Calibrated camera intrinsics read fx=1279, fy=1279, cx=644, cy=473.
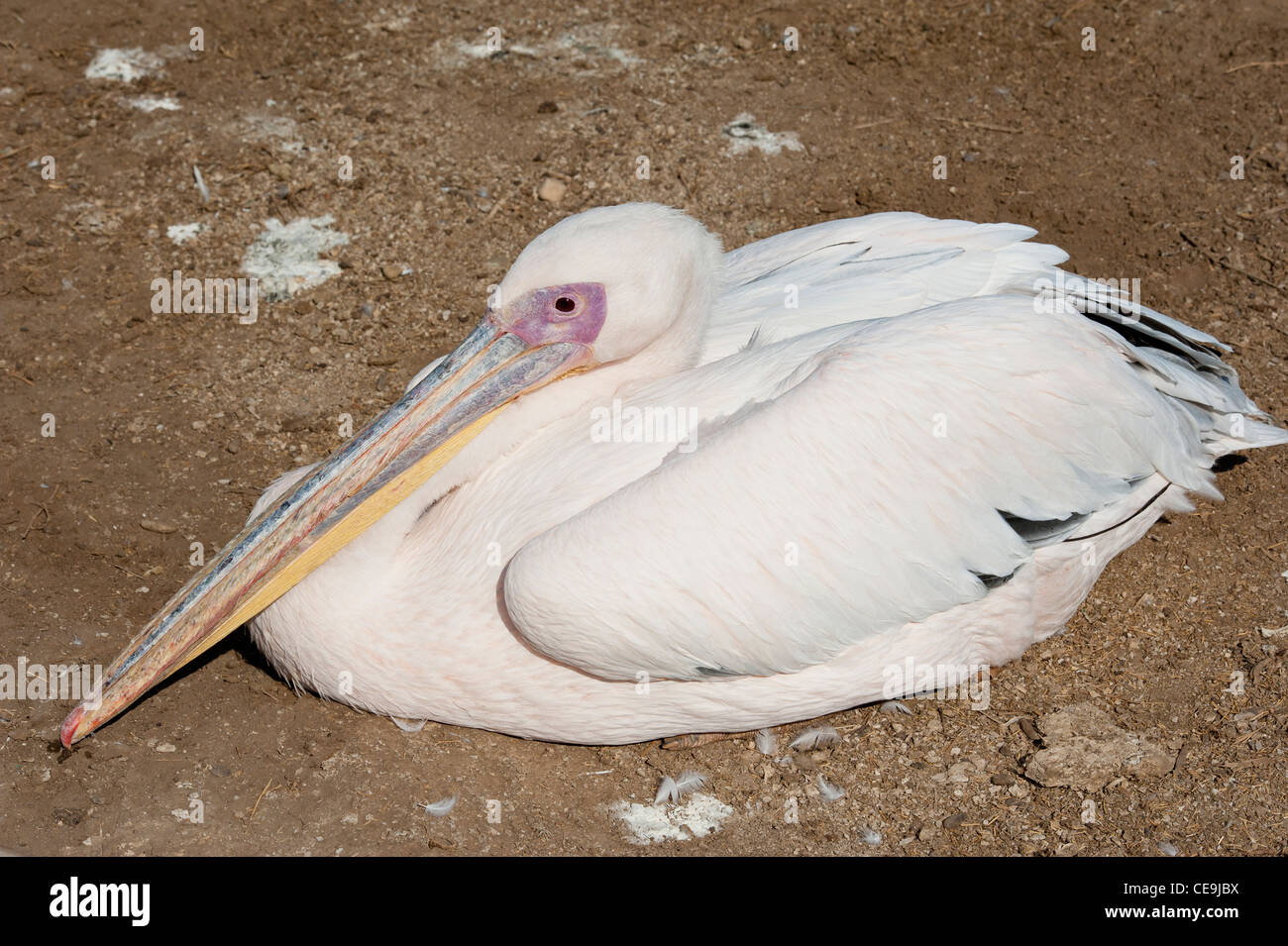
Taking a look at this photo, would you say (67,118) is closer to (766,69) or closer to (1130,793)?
(766,69)

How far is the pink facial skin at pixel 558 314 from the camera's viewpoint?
3.72 meters

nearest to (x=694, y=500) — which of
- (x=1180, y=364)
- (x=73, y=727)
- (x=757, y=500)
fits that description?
(x=757, y=500)

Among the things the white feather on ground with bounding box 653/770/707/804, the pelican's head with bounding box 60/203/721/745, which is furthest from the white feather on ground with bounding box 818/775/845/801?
the pelican's head with bounding box 60/203/721/745

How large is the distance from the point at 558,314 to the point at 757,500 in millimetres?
844

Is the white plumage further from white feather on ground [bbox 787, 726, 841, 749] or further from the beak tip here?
the beak tip

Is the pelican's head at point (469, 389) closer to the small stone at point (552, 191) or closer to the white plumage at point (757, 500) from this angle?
the white plumage at point (757, 500)

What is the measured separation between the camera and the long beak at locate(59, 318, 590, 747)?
12.1ft

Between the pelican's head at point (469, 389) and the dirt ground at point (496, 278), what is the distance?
0.42 meters

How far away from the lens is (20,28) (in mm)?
7066

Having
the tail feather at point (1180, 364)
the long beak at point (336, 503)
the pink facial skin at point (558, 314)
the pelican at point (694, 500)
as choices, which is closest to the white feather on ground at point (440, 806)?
the pelican at point (694, 500)

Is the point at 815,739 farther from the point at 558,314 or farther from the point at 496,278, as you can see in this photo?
the point at 496,278

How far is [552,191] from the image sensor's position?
6.16m
